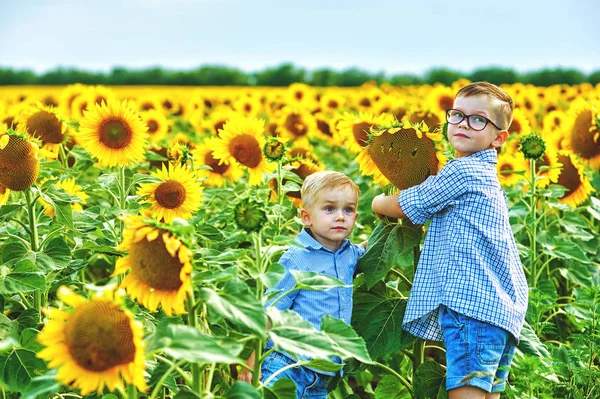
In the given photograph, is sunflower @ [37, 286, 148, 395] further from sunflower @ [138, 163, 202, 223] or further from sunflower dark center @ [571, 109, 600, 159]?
sunflower dark center @ [571, 109, 600, 159]

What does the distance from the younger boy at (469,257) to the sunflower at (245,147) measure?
138 cm

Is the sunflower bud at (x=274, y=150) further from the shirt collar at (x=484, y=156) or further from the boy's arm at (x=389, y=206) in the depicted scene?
the shirt collar at (x=484, y=156)

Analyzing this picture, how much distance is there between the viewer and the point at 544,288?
14.0 ft

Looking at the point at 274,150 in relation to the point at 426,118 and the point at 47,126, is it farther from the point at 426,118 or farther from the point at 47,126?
the point at 426,118

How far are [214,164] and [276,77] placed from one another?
26.4 meters

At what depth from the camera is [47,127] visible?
14.3ft

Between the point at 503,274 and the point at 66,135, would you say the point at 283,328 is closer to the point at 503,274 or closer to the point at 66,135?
the point at 503,274

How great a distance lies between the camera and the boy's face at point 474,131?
3.01 m

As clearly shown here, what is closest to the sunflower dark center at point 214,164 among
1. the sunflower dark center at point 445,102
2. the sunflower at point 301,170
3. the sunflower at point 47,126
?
the sunflower at point 301,170

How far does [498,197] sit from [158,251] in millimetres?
1394

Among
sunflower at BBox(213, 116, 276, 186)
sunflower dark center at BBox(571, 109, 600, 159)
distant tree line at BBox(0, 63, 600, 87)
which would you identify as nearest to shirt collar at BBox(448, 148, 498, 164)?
sunflower at BBox(213, 116, 276, 186)

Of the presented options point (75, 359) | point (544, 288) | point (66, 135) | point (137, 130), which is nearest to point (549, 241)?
point (544, 288)

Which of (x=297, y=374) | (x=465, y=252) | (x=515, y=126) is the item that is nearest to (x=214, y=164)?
(x=297, y=374)

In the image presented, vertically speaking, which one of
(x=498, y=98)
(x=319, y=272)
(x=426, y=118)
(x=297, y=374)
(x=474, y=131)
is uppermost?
(x=498, y=98)
